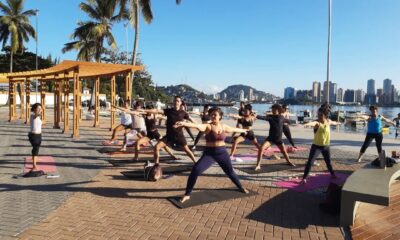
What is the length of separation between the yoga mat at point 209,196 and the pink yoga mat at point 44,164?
13.0ft

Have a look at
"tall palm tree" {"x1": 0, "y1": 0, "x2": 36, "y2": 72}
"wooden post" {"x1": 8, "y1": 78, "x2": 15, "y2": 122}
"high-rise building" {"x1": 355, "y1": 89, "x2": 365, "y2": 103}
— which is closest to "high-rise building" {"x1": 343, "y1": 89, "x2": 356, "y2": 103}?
"high-rise building" {"x1": 355, "y1": 89, "x2": 365, "y2": 103}

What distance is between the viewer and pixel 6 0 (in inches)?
1884

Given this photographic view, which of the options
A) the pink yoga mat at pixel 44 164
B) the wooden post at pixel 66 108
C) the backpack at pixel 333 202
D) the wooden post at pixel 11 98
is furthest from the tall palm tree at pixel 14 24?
the backpack at pixel 333 202

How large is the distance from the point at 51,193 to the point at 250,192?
3.83m

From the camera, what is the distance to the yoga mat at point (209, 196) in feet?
20.5

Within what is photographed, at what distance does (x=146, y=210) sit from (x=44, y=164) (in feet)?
15.8

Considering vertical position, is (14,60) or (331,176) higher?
(14,60)

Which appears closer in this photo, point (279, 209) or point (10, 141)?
point (279, 209)

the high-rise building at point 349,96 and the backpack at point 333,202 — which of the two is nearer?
the backpack at point 333,202

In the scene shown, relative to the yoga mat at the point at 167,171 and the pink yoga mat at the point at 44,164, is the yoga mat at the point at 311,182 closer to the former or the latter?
the yoga mat at the point at 167,171

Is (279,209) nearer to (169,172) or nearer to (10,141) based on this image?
(169,172)

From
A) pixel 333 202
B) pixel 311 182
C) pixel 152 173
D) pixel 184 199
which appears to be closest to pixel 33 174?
pixel 152 173

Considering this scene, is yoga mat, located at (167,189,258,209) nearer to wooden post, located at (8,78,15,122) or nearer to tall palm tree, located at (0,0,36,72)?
wooden post, located at (8,78,15,122)

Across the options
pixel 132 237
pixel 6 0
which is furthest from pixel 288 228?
pixel 6 0
